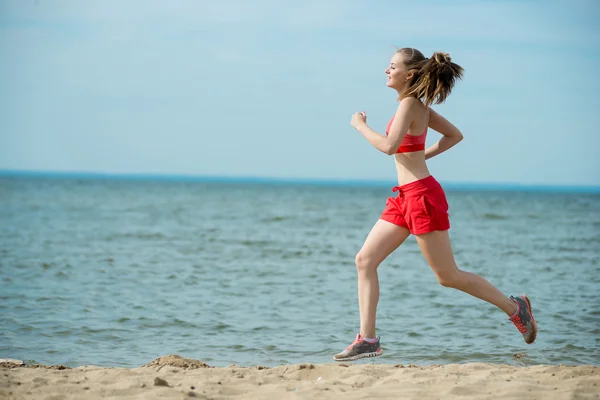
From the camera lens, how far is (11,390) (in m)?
4.69

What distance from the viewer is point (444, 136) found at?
5.69 meters

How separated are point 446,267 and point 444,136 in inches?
42.0

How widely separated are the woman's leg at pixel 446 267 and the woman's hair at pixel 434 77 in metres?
0.95

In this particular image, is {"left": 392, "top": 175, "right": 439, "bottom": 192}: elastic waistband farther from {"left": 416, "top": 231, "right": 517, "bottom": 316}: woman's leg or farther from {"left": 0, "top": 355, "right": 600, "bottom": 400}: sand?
{"left": 0, "top": 355, "right": 600, "bottom": 400}: sand

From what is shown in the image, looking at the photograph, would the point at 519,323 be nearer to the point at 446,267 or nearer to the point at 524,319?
the point at 524,319

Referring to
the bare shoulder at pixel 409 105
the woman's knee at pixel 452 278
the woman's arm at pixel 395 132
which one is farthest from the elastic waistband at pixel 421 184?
the woman's knee at pixel 452 278

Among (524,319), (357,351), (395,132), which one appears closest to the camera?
(395,132)

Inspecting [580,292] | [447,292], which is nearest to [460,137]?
[447,292]

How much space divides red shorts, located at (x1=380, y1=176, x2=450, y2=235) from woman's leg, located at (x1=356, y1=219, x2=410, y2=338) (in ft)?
0.48

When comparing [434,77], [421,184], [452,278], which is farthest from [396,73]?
[452,278]

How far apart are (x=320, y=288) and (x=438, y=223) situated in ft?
20.7

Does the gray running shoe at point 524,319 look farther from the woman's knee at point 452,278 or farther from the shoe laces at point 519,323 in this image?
the woman's knee at point 452,278

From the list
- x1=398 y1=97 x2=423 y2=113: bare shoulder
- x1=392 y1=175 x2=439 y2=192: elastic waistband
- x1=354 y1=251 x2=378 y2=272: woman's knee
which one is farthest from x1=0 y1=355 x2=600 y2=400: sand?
x1=398 y1=97 x2=423 y2=113: bare shoulder

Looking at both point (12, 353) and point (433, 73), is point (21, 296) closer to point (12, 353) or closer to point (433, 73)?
point (12, 353)
